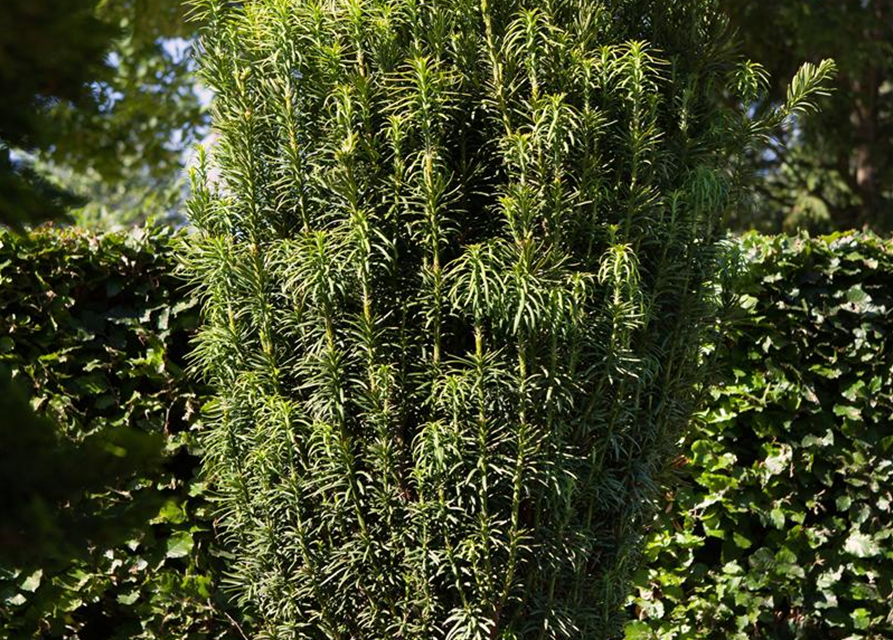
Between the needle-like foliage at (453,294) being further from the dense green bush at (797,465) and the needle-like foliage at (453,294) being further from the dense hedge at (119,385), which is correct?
the dense green bush at (797,465)

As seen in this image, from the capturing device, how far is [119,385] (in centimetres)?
422

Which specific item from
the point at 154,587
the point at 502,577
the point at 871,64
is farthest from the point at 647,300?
the point at 871,64

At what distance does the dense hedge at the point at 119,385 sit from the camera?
4047 mm

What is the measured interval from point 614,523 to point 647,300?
2.52ft

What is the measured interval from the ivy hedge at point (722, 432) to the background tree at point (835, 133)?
269 inches

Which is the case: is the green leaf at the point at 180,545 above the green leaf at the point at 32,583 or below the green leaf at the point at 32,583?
above

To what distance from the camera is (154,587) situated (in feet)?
13.3

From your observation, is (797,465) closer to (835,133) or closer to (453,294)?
(453,294)

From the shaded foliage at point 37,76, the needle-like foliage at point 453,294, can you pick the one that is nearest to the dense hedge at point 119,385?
the needle-like foliage at point 453,294

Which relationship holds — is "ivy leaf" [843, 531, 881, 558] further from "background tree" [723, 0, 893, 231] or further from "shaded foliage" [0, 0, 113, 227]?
"background tree" [723, 0, 893, 231]

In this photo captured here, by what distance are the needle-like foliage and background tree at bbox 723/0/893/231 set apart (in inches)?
326

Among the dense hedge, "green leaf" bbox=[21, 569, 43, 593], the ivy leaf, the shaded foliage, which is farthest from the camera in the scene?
the ivy leaf

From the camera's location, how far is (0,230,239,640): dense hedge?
4.05 meters

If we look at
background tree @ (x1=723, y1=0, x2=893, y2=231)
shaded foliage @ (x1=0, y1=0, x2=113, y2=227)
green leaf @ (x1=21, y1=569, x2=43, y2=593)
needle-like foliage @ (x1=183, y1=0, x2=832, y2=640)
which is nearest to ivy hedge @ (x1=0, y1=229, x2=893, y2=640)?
green leaf @ (x1=21, y1=569, x2=43, y2=593)
